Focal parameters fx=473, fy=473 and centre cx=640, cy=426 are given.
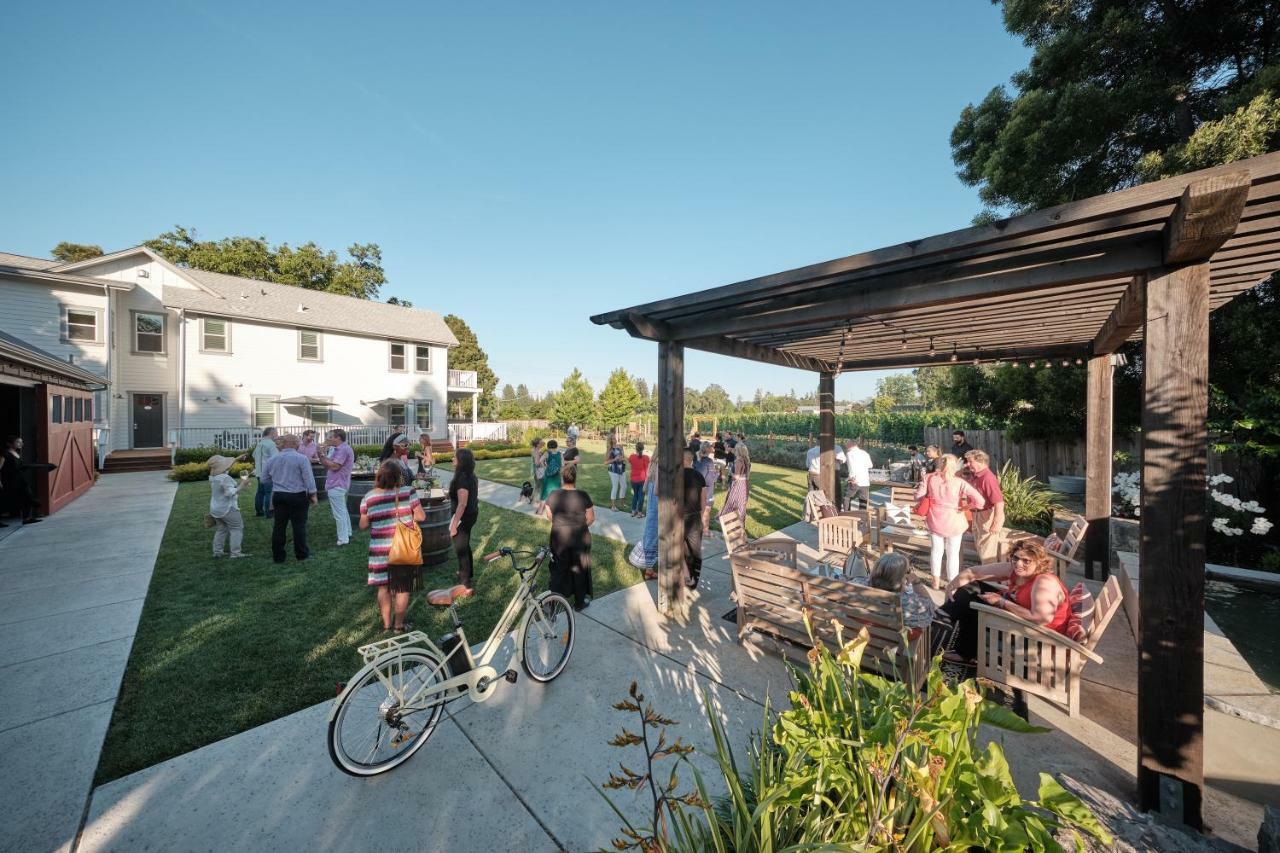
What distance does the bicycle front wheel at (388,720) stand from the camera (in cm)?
289

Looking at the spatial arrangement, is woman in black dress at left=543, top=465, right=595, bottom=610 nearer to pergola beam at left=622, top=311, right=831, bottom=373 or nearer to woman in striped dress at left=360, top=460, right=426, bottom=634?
woman in striped dress at left=360, top=460, right=426, bottom=634

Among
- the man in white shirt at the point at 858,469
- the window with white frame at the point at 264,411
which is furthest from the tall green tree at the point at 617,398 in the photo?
the man in white shirt at the point at 858,469

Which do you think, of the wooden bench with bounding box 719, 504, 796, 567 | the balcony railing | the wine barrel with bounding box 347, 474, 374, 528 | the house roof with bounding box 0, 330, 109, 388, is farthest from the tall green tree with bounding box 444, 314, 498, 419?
the wooden bench with bounding box 719, 504, 796, 567

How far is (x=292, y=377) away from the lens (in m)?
21.0

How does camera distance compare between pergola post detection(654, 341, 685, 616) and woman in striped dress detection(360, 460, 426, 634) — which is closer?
woman in striped dress detection(360, 460, 426, 634)

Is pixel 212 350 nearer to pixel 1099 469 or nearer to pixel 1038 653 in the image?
pixel 1038 653

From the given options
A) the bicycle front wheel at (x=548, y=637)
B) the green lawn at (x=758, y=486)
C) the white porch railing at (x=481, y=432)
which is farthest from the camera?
the white porch railing at (x=481, y=432)

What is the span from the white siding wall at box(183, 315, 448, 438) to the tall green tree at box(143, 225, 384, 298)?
13783mm

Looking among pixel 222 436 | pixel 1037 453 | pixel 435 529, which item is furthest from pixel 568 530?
pixel 222 436

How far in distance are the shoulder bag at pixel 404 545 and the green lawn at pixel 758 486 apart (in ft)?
19.6

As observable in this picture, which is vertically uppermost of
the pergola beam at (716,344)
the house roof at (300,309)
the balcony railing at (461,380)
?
the house roof at (300,309)

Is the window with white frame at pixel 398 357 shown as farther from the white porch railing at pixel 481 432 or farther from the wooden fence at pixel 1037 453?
the wooden fence at pixel 1037 453

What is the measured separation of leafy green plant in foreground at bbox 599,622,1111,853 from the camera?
4.89 ft

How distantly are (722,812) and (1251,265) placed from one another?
212 inches
